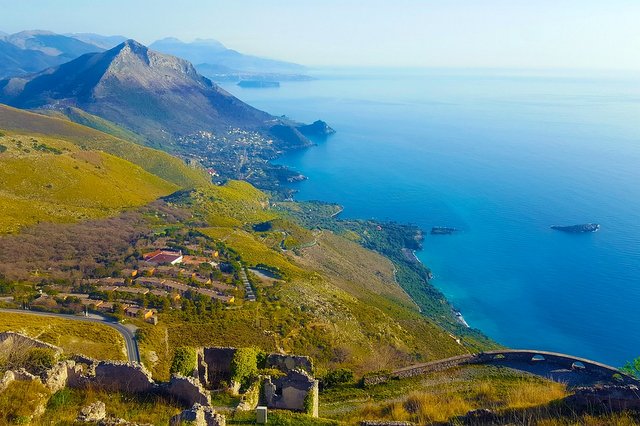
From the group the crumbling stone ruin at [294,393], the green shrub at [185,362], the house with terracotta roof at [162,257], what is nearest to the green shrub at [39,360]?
the green shrub at [185,362]

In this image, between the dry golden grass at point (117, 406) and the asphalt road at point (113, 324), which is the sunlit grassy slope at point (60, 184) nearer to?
the asphalt road at point (113, 324)

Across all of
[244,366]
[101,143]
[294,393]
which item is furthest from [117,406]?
[101,143]

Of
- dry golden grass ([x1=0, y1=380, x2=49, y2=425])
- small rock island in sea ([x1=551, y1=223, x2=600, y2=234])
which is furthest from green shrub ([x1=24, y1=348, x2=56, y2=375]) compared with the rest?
small rock island in sea ([x1=551, y1=223, x2=600, y2=234])

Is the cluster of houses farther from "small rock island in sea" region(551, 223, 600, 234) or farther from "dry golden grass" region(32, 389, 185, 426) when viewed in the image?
"small rock island in sea" region(551, 223, 600, 234)

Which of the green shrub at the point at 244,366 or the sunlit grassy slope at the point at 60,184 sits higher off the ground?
the green shrub at the point at 244,366

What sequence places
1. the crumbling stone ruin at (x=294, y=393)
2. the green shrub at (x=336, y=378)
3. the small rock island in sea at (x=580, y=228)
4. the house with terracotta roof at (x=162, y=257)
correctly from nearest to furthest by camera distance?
1. the crumbling stone ruin at (x=294, y=393)
2. the green shrub at (x=336, y=378)
3. the house with terracotta roof at (x=162, y=257)
4. the small rock island in sea at (x=580, y=228)
